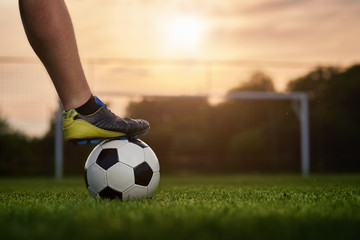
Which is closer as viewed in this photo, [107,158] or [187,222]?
[187,222]

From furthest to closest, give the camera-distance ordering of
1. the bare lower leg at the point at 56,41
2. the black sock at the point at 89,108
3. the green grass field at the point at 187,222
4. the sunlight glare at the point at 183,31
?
the sunlight glare at the point at 183,31 → the black sock at the point at 89,108 → the bare lower leg at the point at 56,41 → the green grass field at the point at 187,222

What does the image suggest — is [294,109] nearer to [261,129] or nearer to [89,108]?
[261,129]

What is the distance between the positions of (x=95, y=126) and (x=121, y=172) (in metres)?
0.30

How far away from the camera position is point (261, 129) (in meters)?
10.8

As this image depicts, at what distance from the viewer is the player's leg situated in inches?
87.4

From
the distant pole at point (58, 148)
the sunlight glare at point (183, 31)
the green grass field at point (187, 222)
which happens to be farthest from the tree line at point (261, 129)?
the green grass field at point (187, 222)

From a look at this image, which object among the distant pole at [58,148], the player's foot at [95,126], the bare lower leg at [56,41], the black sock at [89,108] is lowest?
the distant pole at [58,148]

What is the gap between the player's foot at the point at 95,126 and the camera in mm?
2410

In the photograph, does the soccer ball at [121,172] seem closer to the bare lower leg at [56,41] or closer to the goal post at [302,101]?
the bare lower leg at [56,41]

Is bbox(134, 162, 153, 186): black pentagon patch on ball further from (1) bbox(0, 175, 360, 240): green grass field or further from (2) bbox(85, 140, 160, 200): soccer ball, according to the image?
(1) bbox(0, 175, 360, 240): green grass field

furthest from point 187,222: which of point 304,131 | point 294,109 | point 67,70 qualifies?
point 294,109

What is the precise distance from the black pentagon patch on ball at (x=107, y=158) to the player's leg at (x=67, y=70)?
3.9 inches

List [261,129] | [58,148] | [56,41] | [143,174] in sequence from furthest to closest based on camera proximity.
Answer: [261,129], [58,148], [143,174], [56,41]

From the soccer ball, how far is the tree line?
7.65 meters
